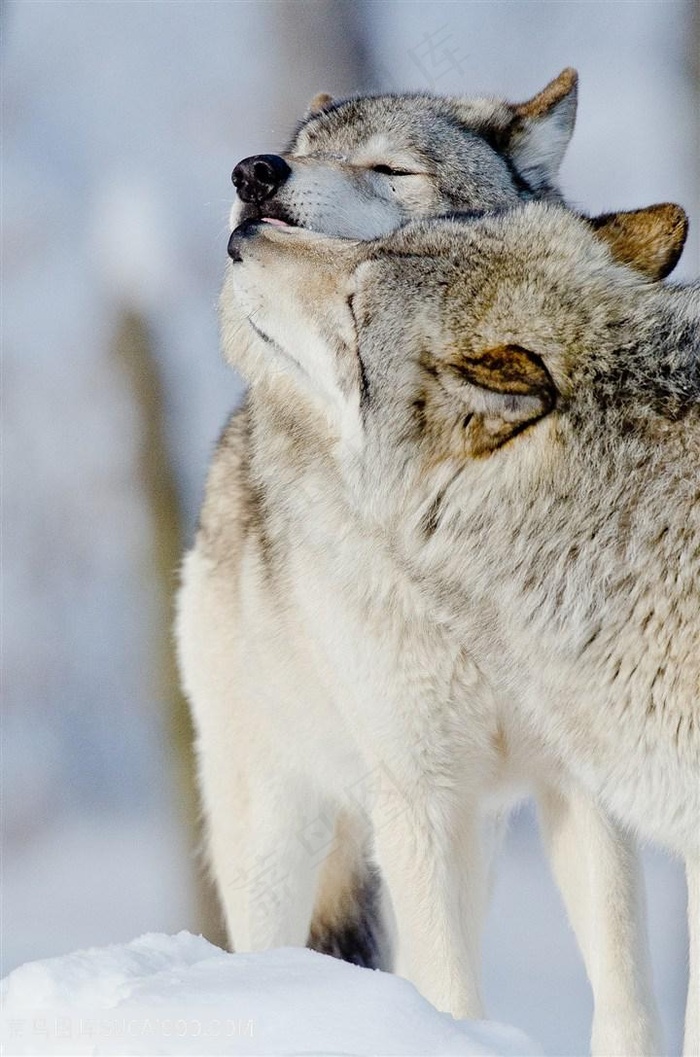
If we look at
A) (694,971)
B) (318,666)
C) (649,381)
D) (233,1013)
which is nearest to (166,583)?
(318,666)

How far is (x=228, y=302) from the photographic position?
3.66 metres

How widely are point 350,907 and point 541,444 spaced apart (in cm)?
250

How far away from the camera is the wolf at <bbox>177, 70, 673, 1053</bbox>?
3307 millimetres

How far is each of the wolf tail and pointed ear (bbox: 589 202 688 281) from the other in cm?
241

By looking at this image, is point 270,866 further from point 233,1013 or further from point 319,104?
point 319,104

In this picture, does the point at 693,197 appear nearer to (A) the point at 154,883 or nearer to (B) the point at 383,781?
(B) the point at 383,781

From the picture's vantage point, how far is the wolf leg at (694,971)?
301 centimetres

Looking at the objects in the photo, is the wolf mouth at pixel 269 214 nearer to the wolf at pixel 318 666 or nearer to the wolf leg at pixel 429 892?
the wolf at pixel 318 666

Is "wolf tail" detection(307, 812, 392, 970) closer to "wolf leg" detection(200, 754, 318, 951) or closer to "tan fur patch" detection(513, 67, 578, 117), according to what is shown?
"wolf leg" detection(200, 754, 318, 951)

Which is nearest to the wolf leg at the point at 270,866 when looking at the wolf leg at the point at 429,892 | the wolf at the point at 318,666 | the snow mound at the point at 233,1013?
the wolf at the point at 318,666

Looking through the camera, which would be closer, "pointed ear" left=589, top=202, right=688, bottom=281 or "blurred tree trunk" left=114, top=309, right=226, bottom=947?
"pointed ear" left=589, top=202, right=688, bottom=281

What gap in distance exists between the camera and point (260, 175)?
3.20 metres

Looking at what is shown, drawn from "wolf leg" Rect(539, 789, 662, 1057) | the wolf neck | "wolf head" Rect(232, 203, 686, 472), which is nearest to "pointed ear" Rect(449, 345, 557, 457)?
"wolf head" Rect(232, 203, 686, 472)

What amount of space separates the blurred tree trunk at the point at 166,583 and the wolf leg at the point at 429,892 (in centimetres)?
454
